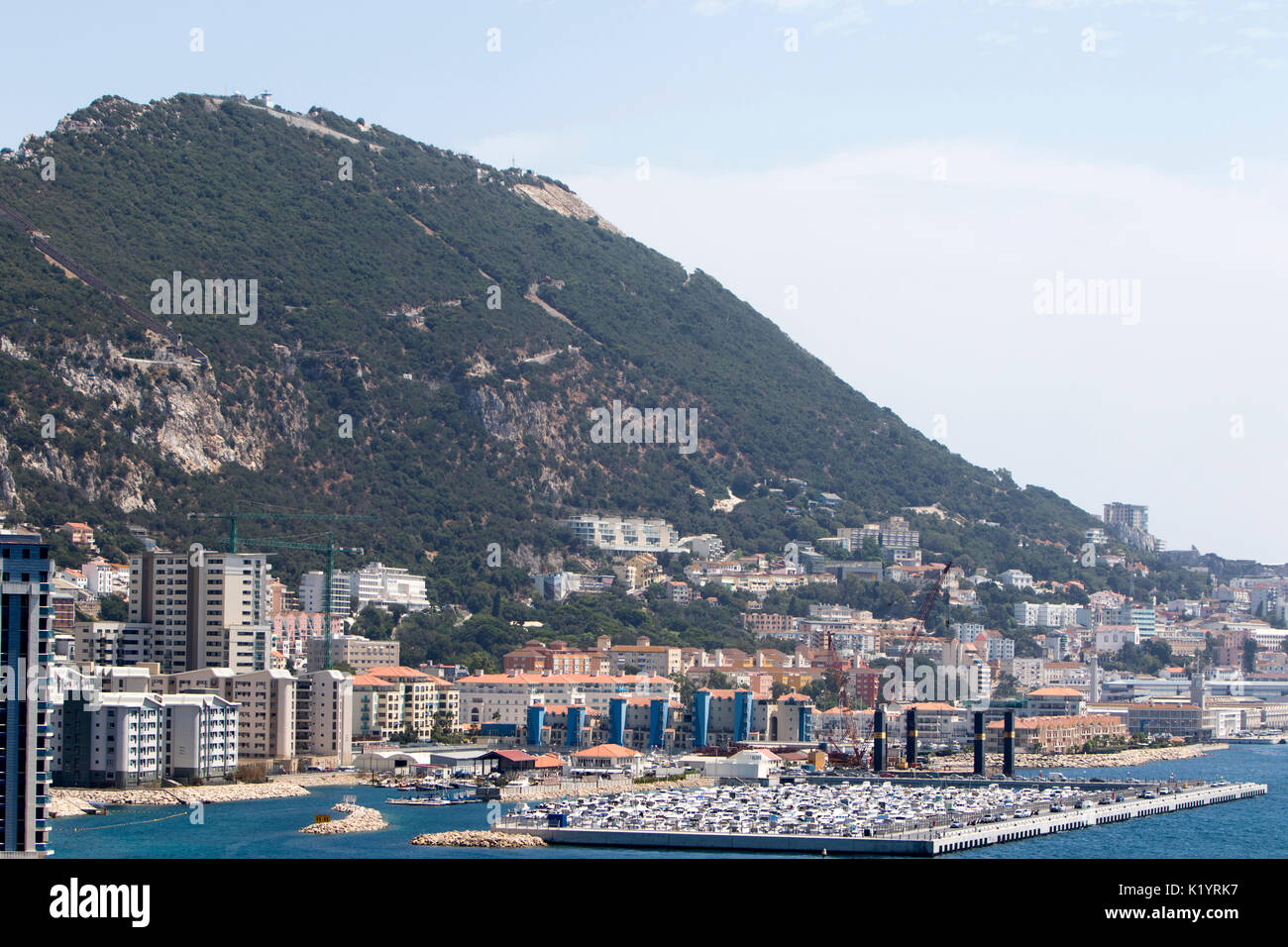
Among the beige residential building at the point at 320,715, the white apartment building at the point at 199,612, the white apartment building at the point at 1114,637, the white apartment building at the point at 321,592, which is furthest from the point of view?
the white apartment building at the point at 1114,637

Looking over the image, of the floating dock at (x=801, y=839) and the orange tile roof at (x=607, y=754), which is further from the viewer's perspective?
the orange tile roof at (x=607, y=754)

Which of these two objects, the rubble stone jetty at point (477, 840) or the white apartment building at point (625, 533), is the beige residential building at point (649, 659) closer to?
the white apartment building at point (625, 533)

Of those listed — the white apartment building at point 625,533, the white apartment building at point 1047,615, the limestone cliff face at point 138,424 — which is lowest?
the white apartment building at point 1047,615

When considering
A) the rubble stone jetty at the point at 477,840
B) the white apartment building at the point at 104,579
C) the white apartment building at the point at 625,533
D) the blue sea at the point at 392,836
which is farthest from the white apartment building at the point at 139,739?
→ the white apartment building at the point at 625,533

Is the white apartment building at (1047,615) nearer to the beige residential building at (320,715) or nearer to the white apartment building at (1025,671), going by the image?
the white apartment building at (1025,671)

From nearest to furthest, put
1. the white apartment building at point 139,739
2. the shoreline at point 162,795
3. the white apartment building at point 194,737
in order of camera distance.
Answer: the shoreline at point 162,795
the white apartment building at point 139,739
the white apartment building at point 194,737

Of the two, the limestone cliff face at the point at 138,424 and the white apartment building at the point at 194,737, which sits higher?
the limestone cliff face at the point at 138,424
